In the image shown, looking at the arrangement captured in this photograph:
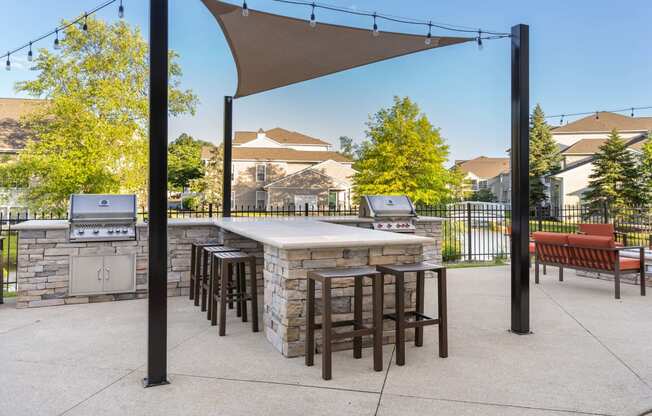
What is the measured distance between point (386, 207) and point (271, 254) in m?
3.36

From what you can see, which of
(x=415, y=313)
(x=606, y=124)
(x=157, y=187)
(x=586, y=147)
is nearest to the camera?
(x=157, y=187)

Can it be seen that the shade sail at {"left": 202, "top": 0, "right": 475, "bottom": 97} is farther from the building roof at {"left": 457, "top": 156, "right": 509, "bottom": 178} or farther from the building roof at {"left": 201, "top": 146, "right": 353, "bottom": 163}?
the building roof at {"left": 457, "top": 156, "right": 509, "bottom": 178}

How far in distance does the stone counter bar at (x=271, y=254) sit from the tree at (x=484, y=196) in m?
29.3

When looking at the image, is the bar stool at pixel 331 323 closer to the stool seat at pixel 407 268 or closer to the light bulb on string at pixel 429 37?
the stool seat at pixel 407 268

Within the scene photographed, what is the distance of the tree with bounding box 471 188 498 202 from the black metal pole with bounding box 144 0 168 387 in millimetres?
34063

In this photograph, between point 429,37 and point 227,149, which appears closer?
point 429,37

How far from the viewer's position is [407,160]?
17391mm

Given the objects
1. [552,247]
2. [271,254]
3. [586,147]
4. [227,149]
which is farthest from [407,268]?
[586,147]

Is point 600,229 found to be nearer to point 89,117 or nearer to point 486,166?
point 89,117

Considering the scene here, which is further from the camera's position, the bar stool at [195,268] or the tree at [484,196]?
the tree at [484,196]

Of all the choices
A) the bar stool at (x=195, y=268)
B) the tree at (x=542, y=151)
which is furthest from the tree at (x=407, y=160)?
the bar stool at (x=195, y=268)

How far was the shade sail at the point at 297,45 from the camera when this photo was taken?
13.4 ft

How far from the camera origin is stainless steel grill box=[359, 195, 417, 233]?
6484mm

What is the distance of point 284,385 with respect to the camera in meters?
2.71
